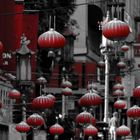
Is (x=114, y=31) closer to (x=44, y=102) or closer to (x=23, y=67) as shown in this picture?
(x=44, y=102)

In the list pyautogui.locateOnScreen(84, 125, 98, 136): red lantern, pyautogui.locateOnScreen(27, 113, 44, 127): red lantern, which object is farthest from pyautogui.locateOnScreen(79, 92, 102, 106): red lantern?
pyautogui.locateOnScreen(84, 125, 98, 136): red lantern

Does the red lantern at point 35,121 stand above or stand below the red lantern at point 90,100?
below

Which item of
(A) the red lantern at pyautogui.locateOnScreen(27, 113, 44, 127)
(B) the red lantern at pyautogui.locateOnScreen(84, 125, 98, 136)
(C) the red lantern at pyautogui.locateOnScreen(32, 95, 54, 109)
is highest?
(C) the red lantern at pyautogui.locateOnScreen(32, 95, 54, 109)

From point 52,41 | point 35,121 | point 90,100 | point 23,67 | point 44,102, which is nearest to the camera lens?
point 52,41

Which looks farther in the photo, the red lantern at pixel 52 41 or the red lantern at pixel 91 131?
the red lantern at pixel 91 131

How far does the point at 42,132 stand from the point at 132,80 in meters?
35.7

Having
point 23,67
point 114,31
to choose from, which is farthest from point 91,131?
point 114,31

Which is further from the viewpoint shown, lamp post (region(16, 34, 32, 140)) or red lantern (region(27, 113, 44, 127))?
lamp post (region(16, 34, 32, 140))

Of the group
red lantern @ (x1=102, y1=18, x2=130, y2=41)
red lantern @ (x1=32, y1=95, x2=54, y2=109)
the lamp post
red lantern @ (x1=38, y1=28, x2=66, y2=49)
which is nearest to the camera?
red lantern @ (x1=102, y1=18, x2=130, y2=41)

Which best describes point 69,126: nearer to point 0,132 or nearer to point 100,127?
point 100,127

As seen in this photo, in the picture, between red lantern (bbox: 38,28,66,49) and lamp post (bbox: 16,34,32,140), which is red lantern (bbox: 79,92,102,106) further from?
red lantern (bbox: 38,28,66,49)

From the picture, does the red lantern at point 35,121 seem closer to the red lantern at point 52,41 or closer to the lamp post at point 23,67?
the lamp post at point 23,67

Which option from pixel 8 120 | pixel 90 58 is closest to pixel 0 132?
pixel 8 120

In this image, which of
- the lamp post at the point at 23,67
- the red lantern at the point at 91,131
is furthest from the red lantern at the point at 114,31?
the red lantern at the point at 91,131
